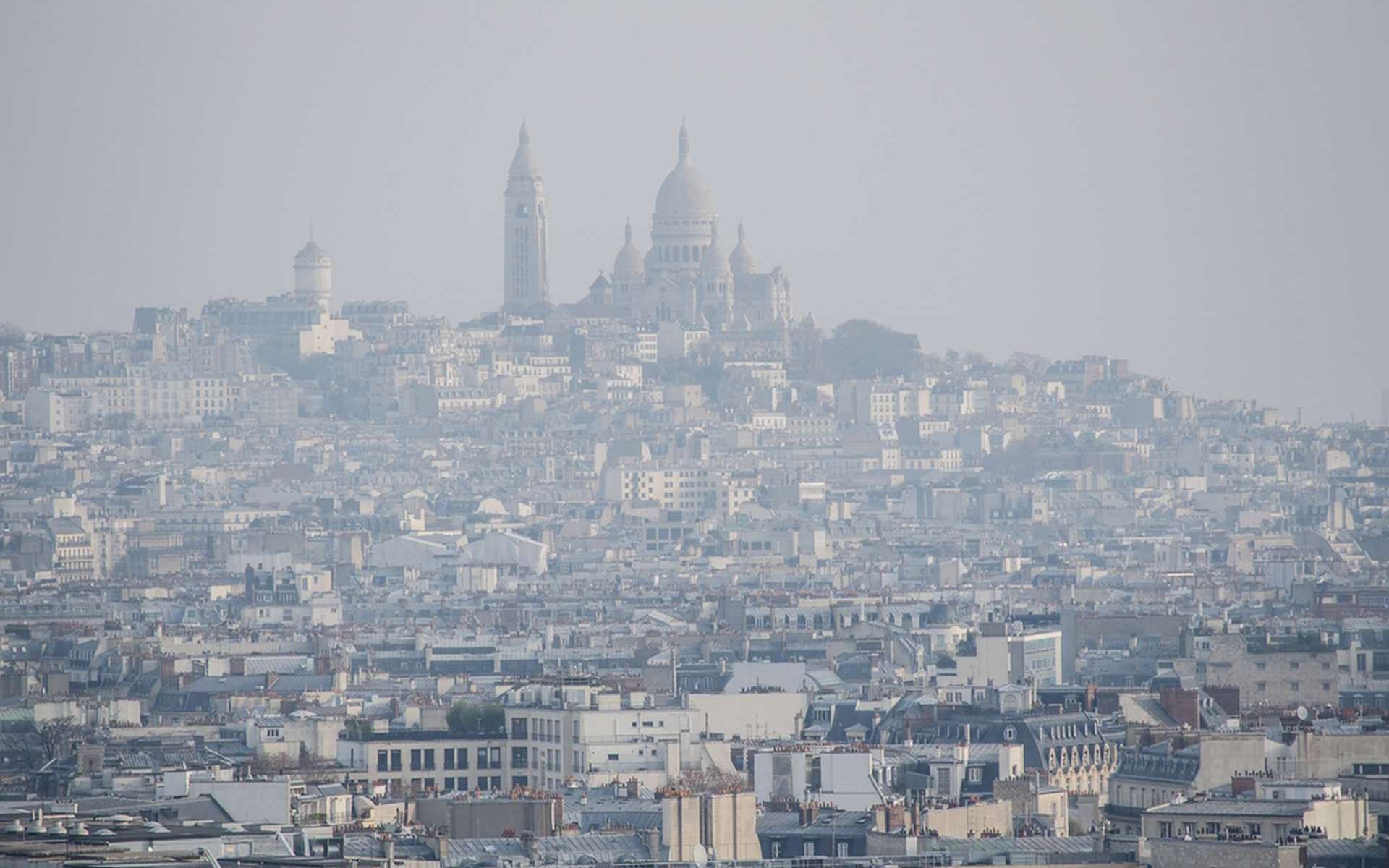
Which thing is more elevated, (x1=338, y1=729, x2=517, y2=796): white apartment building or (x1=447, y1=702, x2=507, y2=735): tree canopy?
(x1=447, y1=702, x2=507, y2=735): tree canopy

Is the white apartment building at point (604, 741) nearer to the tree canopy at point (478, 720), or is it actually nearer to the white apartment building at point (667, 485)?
the tree canopy at point (478, 720)

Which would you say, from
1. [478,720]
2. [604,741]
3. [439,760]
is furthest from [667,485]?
[604,741]

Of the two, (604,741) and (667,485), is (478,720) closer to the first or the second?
(604,741)

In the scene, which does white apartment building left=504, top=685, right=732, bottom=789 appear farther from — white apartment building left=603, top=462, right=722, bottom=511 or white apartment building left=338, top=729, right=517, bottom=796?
white apartment building left=603, top=462, right=722, bottom=511

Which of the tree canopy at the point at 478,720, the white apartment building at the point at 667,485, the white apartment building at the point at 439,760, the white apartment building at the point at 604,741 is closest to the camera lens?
the white apartment building at the point at 604,741

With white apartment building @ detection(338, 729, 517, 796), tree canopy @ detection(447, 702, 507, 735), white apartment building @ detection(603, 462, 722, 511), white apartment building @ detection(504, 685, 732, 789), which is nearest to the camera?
white apartment building @ detection(504, 685, 732, 789)

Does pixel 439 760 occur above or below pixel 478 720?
below

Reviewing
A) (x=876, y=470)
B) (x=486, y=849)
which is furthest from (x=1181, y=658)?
(x=876, y=470)

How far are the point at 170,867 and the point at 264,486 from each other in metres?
131

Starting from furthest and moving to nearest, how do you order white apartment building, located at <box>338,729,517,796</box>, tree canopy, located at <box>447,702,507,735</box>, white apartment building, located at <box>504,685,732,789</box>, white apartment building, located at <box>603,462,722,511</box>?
white apartment building, located at <box>603,462,722,511</box>, tree canopy, located at <box>447,702,507,735</box>, white apartment building, located at <box>338,729,517,796</box>, white apartment building, located at <box>504,685,732,789</box>

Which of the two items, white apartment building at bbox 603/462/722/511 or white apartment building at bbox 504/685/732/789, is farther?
white apartment building at bbox 603/462/722/511

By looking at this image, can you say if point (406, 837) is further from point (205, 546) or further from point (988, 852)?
point (205, 546)

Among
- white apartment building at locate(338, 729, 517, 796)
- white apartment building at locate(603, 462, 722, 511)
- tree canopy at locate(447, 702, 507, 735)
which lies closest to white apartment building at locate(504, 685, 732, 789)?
tree canopy at locate(447, 702, 507, 735)

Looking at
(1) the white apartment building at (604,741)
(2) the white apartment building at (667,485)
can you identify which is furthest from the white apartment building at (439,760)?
(2) the white apartment building at (667,485)
